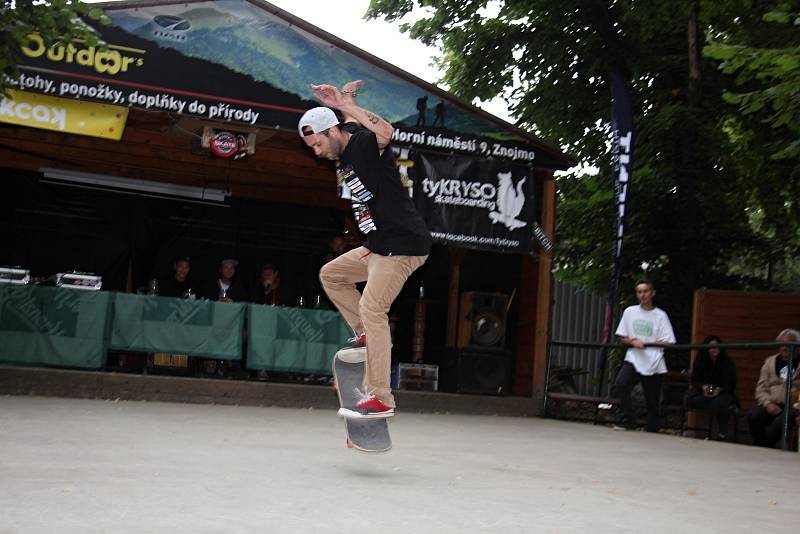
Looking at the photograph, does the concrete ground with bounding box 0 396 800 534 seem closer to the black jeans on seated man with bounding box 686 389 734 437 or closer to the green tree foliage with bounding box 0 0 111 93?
the green tree foliage with bounding box 0 0 111 93

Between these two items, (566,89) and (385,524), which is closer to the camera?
(385,524)

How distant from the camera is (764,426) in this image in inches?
483

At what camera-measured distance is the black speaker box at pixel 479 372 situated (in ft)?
46.8

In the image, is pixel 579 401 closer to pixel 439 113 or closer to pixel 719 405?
pixel 719 405

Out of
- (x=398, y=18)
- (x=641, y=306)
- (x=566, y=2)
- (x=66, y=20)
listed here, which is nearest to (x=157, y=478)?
(x=66, y=20)

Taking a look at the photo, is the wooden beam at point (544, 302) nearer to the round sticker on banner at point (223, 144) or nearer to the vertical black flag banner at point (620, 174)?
the vertical black flag banner at point (620, 174)

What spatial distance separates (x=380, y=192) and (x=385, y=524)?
2.41 meters

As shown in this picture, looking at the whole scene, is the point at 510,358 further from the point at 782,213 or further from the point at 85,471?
the point at 85,471

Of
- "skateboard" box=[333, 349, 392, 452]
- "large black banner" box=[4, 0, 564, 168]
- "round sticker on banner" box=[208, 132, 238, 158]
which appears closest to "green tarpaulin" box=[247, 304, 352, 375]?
"round sticker on banner" box=[208, 132, 238, 158]

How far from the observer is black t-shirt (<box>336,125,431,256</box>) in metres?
5.96

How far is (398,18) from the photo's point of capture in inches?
882

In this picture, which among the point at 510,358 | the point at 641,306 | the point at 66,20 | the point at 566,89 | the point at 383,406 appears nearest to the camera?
the point at 383,406

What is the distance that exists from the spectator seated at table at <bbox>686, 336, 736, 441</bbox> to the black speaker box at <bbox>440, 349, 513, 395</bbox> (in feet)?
8.27

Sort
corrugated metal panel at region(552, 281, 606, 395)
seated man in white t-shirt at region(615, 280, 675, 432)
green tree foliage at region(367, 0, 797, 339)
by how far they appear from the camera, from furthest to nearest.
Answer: corrugated metal panel at region(552, 281, 606, 395) < green tree foliage at region(367, 0, 797, 339) < seated man in white t-shirt at region(615, 280, 675, 432)
